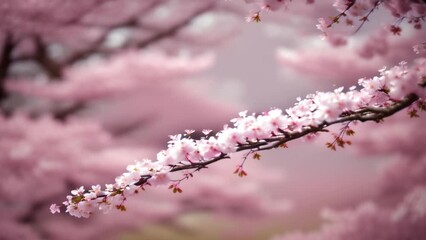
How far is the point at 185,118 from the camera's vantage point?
4.16 m

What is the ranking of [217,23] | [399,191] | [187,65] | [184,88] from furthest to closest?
1. [217,23]
2. [184,88]
3. [399,191]
4. [187,65]

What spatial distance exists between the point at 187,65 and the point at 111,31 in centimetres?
103

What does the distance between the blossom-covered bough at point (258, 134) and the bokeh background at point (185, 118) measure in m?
2.10

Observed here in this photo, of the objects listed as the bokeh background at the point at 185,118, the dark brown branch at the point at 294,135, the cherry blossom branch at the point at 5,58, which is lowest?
the dark brown branch at the point at 294,135

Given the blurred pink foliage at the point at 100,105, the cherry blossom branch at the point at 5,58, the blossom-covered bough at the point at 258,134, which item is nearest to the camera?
the blossom-covered bough at the point at 258,134

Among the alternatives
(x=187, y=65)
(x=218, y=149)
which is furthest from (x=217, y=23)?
(x=218, y=149)

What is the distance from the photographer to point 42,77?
171 inches

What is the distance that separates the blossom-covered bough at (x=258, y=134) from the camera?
3.61 ft

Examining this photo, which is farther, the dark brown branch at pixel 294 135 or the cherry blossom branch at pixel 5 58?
the cherry blossom branch at pixel 5 58

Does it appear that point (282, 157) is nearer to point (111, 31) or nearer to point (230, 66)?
point (230, 66)

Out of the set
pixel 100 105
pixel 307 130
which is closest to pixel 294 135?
pixel 307 130

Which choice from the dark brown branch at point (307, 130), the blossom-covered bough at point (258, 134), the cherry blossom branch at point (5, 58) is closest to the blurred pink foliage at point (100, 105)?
the cherry blossom branch at point (5, 58)

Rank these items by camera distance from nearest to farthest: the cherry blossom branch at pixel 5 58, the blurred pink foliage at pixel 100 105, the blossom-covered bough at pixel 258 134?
the blossom-covered bough at pixel 258 134 → the blurred pink foliage at pixel 100 105 → the cherry blossom branch at pixel 5 58

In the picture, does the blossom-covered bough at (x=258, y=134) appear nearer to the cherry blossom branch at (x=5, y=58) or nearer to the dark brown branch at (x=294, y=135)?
the dark brown branch at (x=294, y=135)
